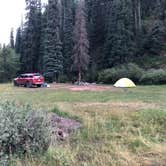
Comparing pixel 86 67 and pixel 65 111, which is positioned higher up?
pixel 86 67

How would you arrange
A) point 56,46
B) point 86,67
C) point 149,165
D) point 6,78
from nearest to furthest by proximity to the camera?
1. point 149,165
2. point 86,67
3. point 56,46
4. point 6,78

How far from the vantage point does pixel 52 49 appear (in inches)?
1799

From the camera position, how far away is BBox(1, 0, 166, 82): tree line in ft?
143

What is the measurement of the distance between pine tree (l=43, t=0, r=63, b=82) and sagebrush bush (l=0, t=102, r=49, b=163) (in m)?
37.9

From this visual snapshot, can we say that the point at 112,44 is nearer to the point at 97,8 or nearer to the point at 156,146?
the point at 97,8

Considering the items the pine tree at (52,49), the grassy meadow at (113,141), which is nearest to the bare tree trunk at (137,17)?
the pine tree at (52,49)

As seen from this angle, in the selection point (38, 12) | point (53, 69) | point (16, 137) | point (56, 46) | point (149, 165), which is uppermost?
point (38, 12)

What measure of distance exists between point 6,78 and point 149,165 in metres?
49.6

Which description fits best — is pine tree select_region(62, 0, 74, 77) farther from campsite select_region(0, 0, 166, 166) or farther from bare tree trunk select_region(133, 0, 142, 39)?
bare tree trunk select_region(133, 0, 142, 39)

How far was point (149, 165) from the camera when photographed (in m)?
6.48

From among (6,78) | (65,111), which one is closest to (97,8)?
(6,78)

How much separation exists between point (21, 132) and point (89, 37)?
153 feet

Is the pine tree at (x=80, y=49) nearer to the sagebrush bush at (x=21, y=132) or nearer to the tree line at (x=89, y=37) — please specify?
the tree line at (x=89, y=37)

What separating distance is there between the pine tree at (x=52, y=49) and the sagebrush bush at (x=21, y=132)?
124ft
